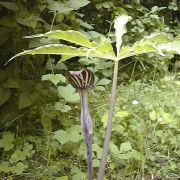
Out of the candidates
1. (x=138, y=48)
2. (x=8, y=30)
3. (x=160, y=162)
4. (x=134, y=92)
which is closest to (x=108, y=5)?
(x=134, y=92)

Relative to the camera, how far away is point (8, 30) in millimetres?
1497

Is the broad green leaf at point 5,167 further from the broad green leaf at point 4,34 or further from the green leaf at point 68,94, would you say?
the broad green leaf at point 4,34

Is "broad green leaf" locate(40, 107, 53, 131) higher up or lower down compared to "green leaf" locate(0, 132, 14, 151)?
higher up

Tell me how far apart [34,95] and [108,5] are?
114cm

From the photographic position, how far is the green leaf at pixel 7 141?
151cm

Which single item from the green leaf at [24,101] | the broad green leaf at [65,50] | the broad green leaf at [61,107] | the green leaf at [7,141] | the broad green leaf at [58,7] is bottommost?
the green leaf at [7,141]

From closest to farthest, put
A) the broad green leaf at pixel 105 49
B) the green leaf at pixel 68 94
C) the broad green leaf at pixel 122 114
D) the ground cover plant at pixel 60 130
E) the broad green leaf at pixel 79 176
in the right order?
the broad green leaf at pixel 105 49 < the broad green leaf at pixel 79 176 < the ground cover plant at pixel 60 130 < the green leaf at pixel 68 94 < the broad green leaf at pixel 122 114

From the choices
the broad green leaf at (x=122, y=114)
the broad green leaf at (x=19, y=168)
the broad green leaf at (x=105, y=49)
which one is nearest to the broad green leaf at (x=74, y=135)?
the broad green leaf at (x=19, y=168)

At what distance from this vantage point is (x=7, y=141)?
5.04 feet

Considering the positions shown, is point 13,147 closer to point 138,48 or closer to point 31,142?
point 31,142

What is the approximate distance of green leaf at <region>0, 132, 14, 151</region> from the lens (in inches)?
59.6

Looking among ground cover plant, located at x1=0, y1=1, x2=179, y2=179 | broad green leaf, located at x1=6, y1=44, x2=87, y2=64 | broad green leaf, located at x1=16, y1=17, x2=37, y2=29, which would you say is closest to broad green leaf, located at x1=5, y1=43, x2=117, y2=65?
broad green leaf, located at x1=6, y1=44, x2=87, y2=64

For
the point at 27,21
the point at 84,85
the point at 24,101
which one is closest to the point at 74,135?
the point at 24,101

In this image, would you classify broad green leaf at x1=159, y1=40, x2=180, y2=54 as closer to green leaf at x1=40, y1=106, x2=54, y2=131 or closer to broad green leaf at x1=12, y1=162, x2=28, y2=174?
broad green leaf at x1=12, y1=162, x2=28, y2=174
